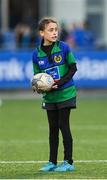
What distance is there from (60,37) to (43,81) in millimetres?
16337

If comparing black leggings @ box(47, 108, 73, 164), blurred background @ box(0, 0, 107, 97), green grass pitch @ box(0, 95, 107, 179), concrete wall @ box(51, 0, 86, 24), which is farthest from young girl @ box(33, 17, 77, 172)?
concrete wall @ box(51, 0, 86, 24)

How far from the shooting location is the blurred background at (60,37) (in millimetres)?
23516

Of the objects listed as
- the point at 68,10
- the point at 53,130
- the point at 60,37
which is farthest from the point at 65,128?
the point at 68,10

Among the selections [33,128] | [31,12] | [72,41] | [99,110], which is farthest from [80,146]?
[31,12]

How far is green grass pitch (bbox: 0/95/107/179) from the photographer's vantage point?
10.3 metres

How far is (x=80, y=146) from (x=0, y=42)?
48.7ft

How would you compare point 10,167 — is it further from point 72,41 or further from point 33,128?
point 72,41

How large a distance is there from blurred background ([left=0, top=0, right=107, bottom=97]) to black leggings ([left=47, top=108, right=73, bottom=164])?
12820 millimetres

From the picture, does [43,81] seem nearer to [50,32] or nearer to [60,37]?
[50,32]

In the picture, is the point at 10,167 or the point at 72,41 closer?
the point at 10,167

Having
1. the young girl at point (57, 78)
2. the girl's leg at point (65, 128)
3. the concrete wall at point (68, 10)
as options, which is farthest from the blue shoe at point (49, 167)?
the concrete wall at point (68, 10)

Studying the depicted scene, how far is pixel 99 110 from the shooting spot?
19953mm

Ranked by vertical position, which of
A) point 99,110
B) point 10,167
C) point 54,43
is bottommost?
point 99,110

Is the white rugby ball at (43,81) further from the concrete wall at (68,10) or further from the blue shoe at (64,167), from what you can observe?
the concrete wall at (68,10)
